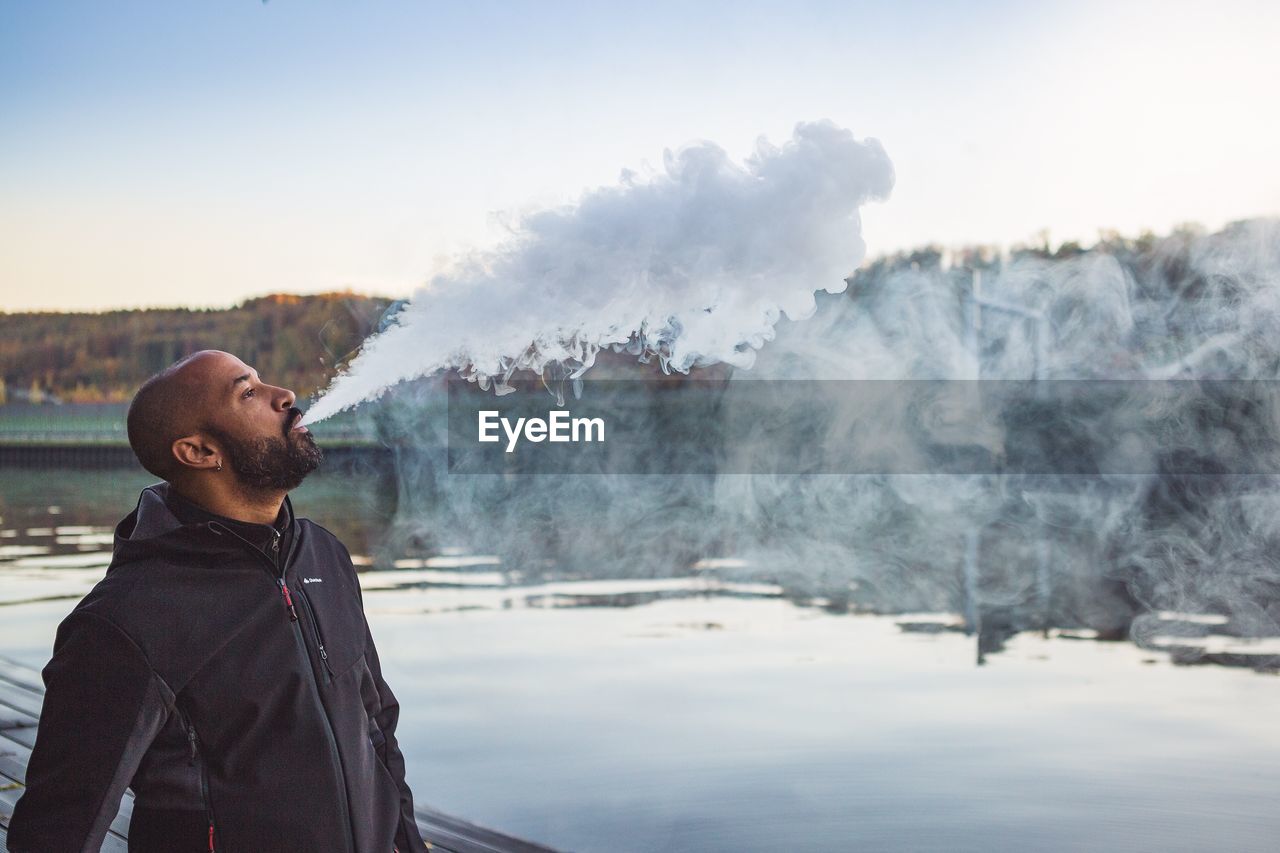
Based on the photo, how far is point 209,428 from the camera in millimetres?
1608

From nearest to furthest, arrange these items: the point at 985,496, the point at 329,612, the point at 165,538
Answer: the point at 165,538 < the point at 329,612 < the point at 985,496

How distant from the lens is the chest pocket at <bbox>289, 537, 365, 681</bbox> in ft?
5.30

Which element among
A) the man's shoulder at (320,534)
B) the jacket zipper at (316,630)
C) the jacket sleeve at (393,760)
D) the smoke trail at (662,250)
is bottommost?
the jacket sleeve at (393,760)

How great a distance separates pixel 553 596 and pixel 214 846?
8522mm

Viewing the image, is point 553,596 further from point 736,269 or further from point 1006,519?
point 1006,519

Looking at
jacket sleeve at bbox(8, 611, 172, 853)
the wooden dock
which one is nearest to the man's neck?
jacket sleeve at bbox(8, 611, 172, 853)

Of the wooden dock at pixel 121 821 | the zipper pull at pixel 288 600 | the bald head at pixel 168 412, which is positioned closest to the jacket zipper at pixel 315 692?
the zipper pull at pixel 288 600

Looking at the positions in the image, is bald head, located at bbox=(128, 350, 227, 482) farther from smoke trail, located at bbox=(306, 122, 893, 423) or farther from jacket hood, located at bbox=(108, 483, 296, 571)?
smoke trail, located at bbox=(306, 122, 893, 423)

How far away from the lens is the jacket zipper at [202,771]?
148 cm

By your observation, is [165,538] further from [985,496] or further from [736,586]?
[985,496]

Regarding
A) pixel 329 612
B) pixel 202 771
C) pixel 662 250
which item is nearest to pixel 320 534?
pixel 329 612

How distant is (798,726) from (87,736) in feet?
14.9

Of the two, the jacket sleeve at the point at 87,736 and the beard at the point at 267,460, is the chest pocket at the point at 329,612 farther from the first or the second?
the jacket sleeve at the point at 87,736

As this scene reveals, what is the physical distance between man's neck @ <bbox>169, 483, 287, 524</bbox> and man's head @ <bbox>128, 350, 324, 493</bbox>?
1 centimetres
